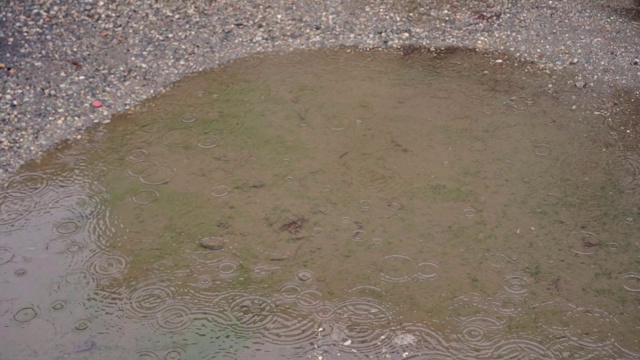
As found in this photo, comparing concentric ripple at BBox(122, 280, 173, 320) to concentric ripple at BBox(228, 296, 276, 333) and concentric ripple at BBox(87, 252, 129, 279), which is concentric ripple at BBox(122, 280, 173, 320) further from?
concentric ripple at BBox(228, 296, 276, 333)

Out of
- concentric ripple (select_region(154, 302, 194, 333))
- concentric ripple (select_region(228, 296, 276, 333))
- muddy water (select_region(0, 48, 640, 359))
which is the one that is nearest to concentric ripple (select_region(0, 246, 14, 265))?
muddy water (select_region(0, 48, 640, 359))

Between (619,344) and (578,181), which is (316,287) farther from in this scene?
(578,181)

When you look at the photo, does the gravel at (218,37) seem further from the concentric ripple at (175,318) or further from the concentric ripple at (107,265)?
the concentric ripple at (175,318)

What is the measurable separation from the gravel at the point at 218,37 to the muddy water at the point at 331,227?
238 mm

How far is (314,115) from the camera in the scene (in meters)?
4.15

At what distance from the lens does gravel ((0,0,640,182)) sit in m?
4.24

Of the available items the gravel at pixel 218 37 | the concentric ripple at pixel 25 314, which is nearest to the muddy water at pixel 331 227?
the concentric ripple at pixel 25 314

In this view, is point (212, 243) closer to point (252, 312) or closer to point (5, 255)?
point (252, 312)

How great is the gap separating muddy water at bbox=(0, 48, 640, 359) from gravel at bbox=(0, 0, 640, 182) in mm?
238

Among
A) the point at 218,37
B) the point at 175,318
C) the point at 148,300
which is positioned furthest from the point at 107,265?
the point at 218,37

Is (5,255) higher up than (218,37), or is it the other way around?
(218,37)

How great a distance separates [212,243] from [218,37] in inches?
73.1

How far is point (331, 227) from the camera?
3467mm

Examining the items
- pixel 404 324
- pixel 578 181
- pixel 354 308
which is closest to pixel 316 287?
pixel 354 308
